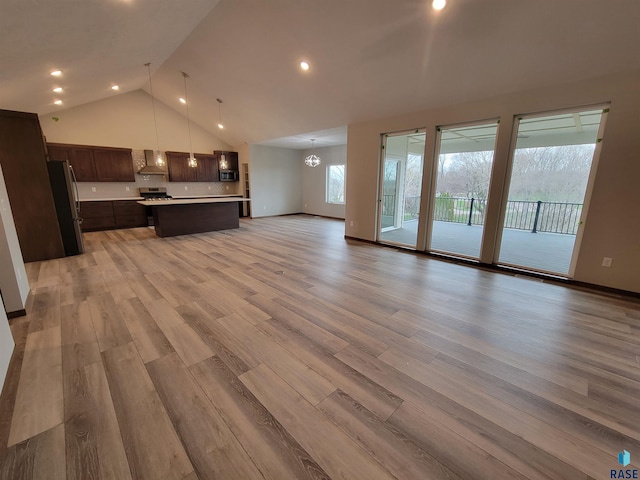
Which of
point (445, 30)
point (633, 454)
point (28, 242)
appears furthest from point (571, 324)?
point (28, 242)

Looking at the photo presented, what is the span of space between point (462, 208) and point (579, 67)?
18.7 feet

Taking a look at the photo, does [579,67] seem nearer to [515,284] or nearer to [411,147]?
[515,284]

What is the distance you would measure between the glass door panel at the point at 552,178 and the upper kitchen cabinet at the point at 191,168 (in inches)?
338

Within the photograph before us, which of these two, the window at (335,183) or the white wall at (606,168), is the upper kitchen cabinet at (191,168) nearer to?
the window at (335,183)

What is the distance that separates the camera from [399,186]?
7.22m

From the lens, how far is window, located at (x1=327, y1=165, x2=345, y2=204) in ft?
31.6

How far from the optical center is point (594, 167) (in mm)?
3322

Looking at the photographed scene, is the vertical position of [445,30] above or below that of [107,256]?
above

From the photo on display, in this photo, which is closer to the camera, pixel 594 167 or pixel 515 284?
pixel 594 167

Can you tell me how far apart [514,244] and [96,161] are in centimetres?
1057

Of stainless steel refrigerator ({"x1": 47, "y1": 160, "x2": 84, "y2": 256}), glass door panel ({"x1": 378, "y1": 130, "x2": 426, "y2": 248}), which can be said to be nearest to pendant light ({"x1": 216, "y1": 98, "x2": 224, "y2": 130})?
stainless steel refrigerator ({"x1": 47, "y1": 160, "x2": 84, "y2": 256})

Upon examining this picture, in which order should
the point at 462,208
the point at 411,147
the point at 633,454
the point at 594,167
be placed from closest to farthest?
the point at 633,454 < the point at 594,167 < the point at 411,147 < the point at 462,208

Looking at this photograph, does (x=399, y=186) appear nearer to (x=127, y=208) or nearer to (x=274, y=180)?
(x=274, y=180)

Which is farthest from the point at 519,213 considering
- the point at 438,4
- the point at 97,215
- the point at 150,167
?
the point at 97,215
